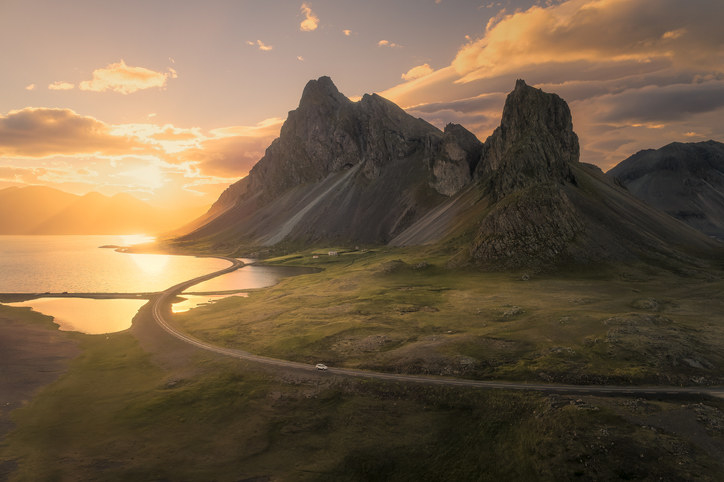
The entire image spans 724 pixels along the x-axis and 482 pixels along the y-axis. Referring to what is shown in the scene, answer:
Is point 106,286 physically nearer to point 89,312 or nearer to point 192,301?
point 89,312

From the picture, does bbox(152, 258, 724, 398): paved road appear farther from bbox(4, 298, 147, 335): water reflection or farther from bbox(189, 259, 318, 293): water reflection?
bbox(189, 259, 318, 293): water reflection

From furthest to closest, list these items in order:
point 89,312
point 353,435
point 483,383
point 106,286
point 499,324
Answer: point 106,286 < point 89,312 < point 499,324 < point 483,383 < point 353,435

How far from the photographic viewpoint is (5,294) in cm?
12525

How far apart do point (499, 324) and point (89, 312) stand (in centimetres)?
10302

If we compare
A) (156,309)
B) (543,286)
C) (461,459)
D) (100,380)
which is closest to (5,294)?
(156,309)

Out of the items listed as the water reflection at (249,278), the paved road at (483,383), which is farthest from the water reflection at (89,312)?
the paved road at (483,383)

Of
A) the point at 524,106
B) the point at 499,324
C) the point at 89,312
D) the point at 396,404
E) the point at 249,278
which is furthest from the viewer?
the point at 524,106

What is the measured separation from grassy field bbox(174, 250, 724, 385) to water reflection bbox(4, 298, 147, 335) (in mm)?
15016

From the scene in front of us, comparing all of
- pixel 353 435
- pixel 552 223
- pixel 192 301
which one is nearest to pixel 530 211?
pixel 552 223

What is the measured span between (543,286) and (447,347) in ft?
174

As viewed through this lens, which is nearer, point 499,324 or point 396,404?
point 396,404

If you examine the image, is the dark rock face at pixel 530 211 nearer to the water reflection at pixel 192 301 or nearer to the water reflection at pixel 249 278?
the water reflection at pixel 249 278

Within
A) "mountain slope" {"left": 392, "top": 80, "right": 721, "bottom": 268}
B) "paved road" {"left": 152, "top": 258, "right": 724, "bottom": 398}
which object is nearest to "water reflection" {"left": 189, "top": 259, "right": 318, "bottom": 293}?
"mountain slope" {"left": 392, "top": 80, "right": 721, "bottom": 268}

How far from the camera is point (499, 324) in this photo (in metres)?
67.9
